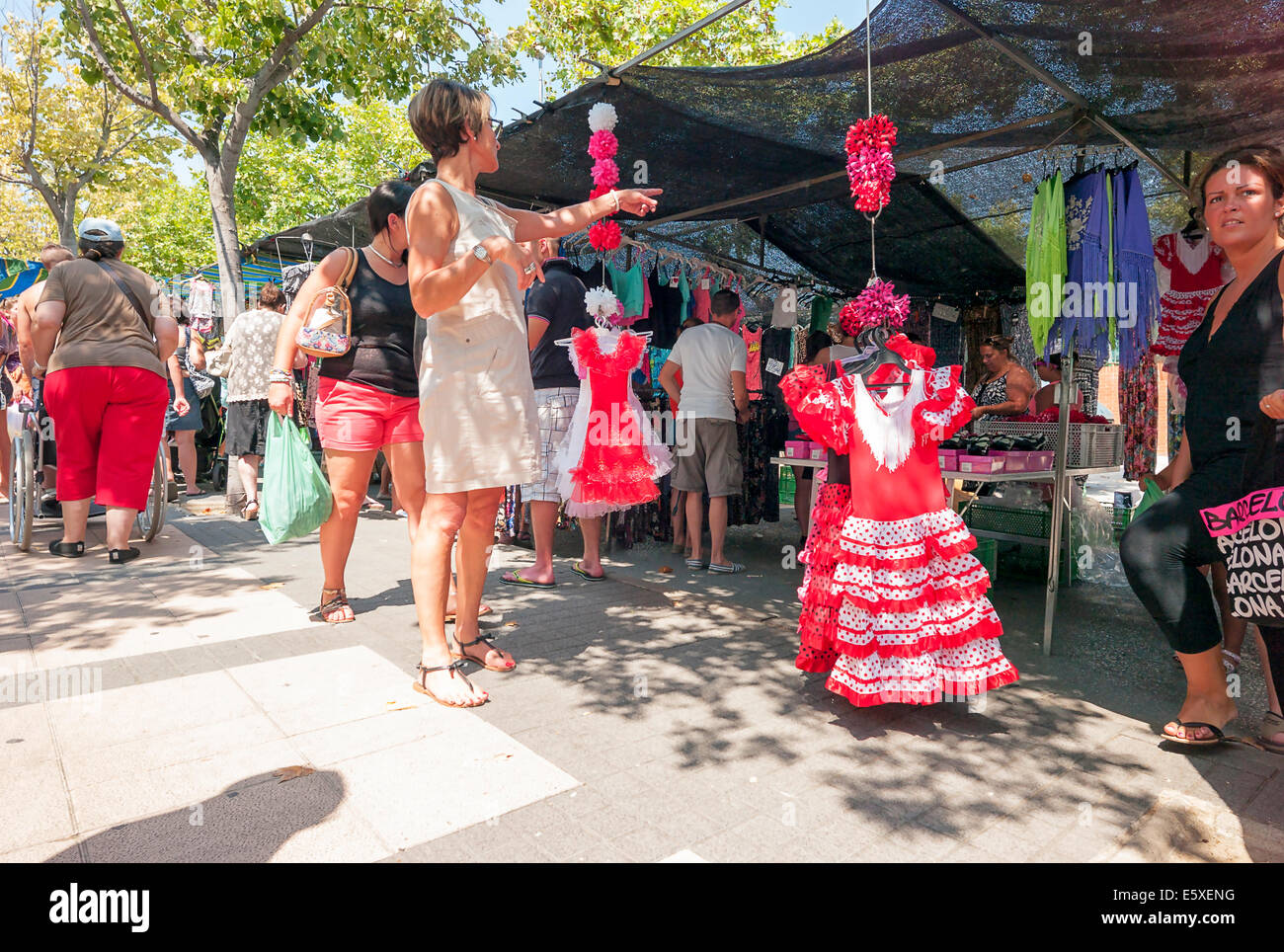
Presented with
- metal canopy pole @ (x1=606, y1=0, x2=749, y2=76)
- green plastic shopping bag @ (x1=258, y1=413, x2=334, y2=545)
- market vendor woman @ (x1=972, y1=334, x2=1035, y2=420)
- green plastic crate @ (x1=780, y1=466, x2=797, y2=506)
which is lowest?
green plastic crate @ (x1=780, y1=466, x2=797, y2=506)

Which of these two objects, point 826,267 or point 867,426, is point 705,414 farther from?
point 826,267

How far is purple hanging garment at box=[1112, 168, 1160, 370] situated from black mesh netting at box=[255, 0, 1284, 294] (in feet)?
1.84

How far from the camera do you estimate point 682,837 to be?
207 centimetres

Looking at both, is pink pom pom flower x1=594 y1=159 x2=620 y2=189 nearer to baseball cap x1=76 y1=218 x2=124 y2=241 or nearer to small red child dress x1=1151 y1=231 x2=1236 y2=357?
baseball cap x1=76 y1=218 x2=124 y2=241

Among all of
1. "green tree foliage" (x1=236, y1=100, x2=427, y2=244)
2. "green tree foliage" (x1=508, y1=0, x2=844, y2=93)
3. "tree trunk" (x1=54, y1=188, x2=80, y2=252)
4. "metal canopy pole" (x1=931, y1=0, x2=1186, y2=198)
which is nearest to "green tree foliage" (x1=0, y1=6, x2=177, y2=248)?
"tree trunk" (x1=54, y1=188, x2=80, y2=252)

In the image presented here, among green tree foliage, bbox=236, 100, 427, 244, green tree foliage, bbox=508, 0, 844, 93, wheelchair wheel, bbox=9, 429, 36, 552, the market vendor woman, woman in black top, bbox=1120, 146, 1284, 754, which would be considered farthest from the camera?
green tree foliage, bbox=236, 100, 427, 244

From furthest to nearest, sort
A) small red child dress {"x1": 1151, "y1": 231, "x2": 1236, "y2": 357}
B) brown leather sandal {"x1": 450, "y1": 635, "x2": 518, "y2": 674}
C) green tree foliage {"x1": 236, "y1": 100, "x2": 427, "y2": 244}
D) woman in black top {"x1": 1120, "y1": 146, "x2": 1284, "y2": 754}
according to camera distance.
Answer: green tree foliage {"x1": 236, "y1": 100, "x2": 427, "y2": 244} → small red child dress {"x1": 1151, "y1": 231, "x2": 1236, "y2": 357} → brown leather sandal {"x1": 450, "y1": 635, "x2": 518, "y2": 674} → woman in black top {"x1": 1120, "y1": 146, "x2": 1284, "y2": 754}

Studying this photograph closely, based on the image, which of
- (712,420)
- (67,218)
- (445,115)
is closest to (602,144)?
(445,115)

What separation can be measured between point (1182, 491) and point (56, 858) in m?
3.62

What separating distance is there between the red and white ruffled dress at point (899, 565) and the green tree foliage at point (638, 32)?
48.3 feet

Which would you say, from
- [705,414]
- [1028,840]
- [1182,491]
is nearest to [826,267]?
[705,414]

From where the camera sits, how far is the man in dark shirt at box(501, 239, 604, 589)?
488 centimetres

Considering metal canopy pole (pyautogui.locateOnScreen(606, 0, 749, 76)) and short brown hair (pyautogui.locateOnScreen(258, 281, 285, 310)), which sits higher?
metal canopy pole (pyautogui.locateOnScreen(606, 0, 749, 76))

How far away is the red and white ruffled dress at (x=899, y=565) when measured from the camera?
9.36 ft
